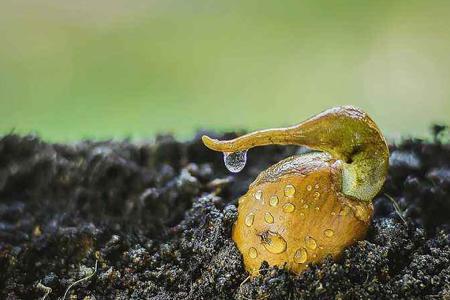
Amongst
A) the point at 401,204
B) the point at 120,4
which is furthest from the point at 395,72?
the point at 401,204

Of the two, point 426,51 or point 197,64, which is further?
point 197,64

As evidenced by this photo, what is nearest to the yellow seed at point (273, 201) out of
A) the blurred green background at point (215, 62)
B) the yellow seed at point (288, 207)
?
the yellow seed at point (288, 207)

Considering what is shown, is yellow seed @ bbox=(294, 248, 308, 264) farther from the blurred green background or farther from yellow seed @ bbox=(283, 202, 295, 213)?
the blurred green background

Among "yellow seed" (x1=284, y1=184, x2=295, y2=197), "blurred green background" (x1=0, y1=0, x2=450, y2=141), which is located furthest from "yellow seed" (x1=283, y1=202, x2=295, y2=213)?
"blurred green background" (x1=0, y1=0, x2=450, y2=141)

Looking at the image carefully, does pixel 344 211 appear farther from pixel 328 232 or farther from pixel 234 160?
pixel 234 160

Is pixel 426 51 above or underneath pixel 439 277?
underneath

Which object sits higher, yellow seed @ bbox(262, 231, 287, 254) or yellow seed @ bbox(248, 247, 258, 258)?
yellow seed @ bbox(262, 231, 287, 254)

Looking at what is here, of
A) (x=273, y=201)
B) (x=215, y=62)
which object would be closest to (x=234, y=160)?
(x=273, y=201)

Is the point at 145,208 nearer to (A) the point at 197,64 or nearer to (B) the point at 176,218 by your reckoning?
(B) the point at 176,218
